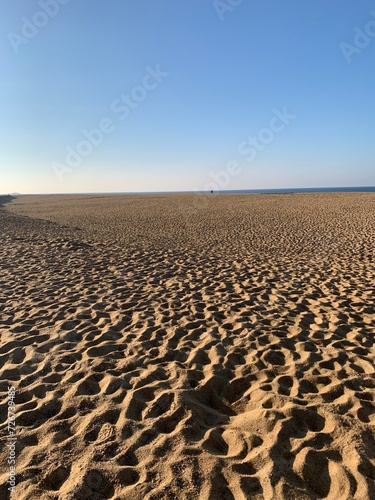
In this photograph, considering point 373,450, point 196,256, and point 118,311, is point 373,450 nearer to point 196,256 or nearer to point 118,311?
point 118,311

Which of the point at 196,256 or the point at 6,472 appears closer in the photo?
the point at 6,472

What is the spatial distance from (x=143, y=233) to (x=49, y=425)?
604 inches

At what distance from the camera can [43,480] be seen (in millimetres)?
2758

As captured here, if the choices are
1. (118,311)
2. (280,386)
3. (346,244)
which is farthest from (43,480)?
(346,244)

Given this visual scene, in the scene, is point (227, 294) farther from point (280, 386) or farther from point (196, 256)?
point (196, 256)

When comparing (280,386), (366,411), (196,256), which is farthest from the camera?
(196,256)

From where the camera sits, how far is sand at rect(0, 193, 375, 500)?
9.22 ft

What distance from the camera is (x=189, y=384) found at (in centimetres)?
414

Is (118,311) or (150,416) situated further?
(118,311)

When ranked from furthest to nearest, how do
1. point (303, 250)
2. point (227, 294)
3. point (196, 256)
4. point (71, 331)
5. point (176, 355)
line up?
point (303, 250) < point (196, 256) < point (227, 294) < point (71, 331) < point (176, 355)

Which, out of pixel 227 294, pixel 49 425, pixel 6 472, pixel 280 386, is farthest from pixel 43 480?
pixel 227 294

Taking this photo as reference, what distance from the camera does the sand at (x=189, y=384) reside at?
2.81m

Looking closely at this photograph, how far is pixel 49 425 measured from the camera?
3389 millimetres

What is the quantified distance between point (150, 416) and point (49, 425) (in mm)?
1029
